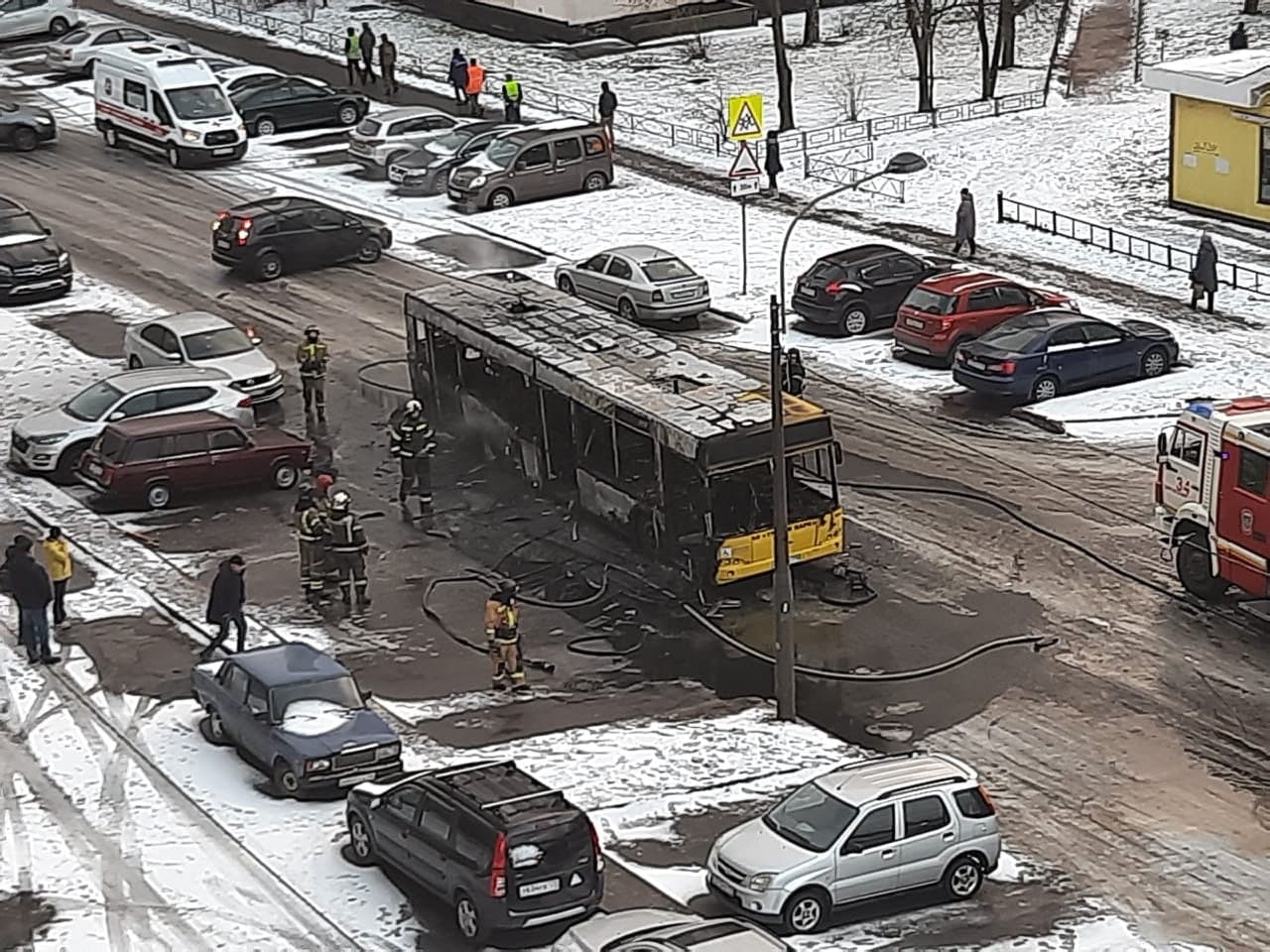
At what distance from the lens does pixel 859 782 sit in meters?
23.2

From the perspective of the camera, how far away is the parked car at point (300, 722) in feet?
82.5

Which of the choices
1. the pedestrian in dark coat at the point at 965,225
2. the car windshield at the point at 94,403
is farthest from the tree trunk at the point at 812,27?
the car windshield at the point at 94,403

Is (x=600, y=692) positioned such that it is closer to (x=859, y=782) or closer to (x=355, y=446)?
(x=859, y=782)

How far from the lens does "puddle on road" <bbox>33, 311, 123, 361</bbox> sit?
4297cm

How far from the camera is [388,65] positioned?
60844mm

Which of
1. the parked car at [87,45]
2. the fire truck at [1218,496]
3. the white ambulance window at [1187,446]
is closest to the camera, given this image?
the fire truck at [1218,496]

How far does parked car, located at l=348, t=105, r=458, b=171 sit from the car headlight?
33.8 m

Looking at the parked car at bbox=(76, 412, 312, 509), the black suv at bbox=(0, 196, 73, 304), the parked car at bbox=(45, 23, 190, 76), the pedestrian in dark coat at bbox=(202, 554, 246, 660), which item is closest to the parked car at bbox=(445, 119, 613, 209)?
the black suv at bbox=(0, 196, 73, 304)

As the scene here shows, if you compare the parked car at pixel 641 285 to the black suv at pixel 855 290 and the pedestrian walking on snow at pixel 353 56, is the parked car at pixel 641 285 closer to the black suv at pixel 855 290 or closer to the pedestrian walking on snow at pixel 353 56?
the black suv at pixel 855 290

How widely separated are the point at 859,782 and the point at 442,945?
4291mm

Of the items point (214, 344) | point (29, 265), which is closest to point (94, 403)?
point (214, 344)

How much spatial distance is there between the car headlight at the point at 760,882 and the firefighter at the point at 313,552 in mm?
10785

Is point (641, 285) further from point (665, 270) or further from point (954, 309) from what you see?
point (954, 309)

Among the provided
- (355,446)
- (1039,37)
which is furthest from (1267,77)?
(355,446)
